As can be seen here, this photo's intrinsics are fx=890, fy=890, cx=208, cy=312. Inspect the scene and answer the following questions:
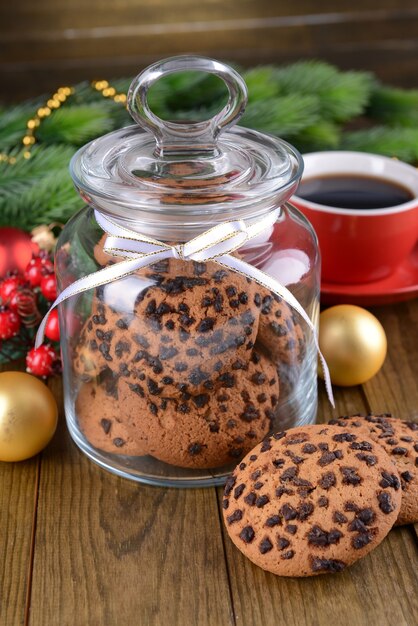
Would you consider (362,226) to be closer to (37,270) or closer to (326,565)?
(37,270)

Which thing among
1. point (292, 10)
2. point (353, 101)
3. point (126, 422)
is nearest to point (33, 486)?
point (126, 422)

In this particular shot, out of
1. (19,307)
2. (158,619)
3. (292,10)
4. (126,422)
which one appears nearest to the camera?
(158,619)

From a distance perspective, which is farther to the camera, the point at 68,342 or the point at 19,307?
the point at 19,307

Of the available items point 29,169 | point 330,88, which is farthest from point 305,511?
point 330,88

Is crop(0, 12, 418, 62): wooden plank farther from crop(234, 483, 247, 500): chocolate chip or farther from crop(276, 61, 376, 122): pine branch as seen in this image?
crop(234, 483, 247, 500): chocolate chip

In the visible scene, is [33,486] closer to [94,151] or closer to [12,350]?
[12,350]

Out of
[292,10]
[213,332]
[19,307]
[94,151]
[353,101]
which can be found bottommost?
[292,10]
